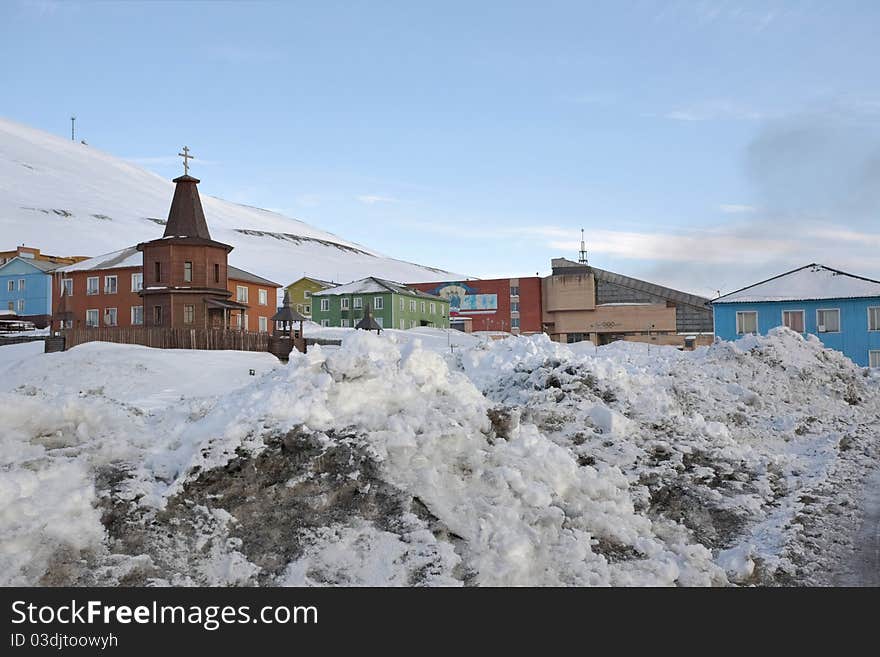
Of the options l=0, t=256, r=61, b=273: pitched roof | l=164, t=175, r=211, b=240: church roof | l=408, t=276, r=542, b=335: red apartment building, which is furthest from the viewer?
l=0, t=256, r=61, b=273: pitched roof

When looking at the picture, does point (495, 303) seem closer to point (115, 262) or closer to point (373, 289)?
point (373, 289)

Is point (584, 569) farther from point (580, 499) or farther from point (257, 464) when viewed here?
point (257, 464)

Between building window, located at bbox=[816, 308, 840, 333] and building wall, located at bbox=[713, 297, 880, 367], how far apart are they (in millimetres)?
126

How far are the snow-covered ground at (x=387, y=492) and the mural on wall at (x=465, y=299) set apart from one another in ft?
174

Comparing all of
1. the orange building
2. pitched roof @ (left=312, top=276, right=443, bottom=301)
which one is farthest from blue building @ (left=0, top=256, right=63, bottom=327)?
pitched roof @ (left=312, top=276, right=443, bottom=301)

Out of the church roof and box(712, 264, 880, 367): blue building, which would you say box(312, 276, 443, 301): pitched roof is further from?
box(712, 264, 880, 367): blue building

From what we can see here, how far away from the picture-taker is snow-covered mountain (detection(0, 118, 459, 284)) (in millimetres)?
126562

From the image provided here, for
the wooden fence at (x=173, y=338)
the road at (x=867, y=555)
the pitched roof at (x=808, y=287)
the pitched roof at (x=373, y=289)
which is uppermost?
the pitched roof at (x=373, y=289)

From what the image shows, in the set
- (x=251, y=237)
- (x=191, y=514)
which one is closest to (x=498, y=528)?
(x=191, y=514)

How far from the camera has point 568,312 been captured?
192 ft

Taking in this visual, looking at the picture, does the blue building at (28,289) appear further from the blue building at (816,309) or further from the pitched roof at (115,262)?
the blue building at (816,309)

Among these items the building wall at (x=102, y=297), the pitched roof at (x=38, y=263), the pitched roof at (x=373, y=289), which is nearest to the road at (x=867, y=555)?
the building wall at (x=102, y=297)

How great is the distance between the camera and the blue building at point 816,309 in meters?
32.0

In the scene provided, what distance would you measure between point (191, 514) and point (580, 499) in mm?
3719
